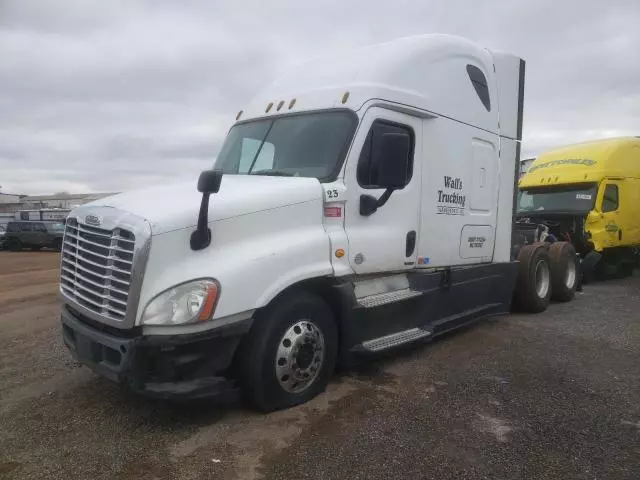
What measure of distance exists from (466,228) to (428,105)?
158 centimetres

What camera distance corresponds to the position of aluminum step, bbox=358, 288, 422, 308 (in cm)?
493

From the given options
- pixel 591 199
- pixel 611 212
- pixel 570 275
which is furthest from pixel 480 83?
pixel 611 212

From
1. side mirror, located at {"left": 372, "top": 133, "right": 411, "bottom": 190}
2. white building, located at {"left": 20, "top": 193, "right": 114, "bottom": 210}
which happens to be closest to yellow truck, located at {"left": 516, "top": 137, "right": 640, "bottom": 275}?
side mirror, located at {"left": 372, "top": 133, "right": 411, "bottom": 190}

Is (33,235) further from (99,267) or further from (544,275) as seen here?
(99,267)

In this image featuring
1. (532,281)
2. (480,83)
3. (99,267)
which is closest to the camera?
(99,267)

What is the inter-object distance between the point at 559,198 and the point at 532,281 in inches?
203

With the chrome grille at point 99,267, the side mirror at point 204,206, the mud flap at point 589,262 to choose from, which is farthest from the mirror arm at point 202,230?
the mud flap at point 589,262

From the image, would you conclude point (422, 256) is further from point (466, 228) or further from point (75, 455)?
point (75, 455)

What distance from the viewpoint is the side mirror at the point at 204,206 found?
3.73m

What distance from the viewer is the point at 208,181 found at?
3730 mm

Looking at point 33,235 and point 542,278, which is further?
point 33,235

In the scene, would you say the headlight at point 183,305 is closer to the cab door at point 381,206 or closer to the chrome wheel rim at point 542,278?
the cab door at point 381,206

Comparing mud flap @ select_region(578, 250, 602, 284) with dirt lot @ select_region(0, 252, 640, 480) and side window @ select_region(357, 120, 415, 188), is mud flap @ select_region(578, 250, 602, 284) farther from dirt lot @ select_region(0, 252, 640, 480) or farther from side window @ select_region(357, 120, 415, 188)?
side window @ select_region(357, 120, 415, 188)

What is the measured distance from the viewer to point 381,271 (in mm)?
5141
